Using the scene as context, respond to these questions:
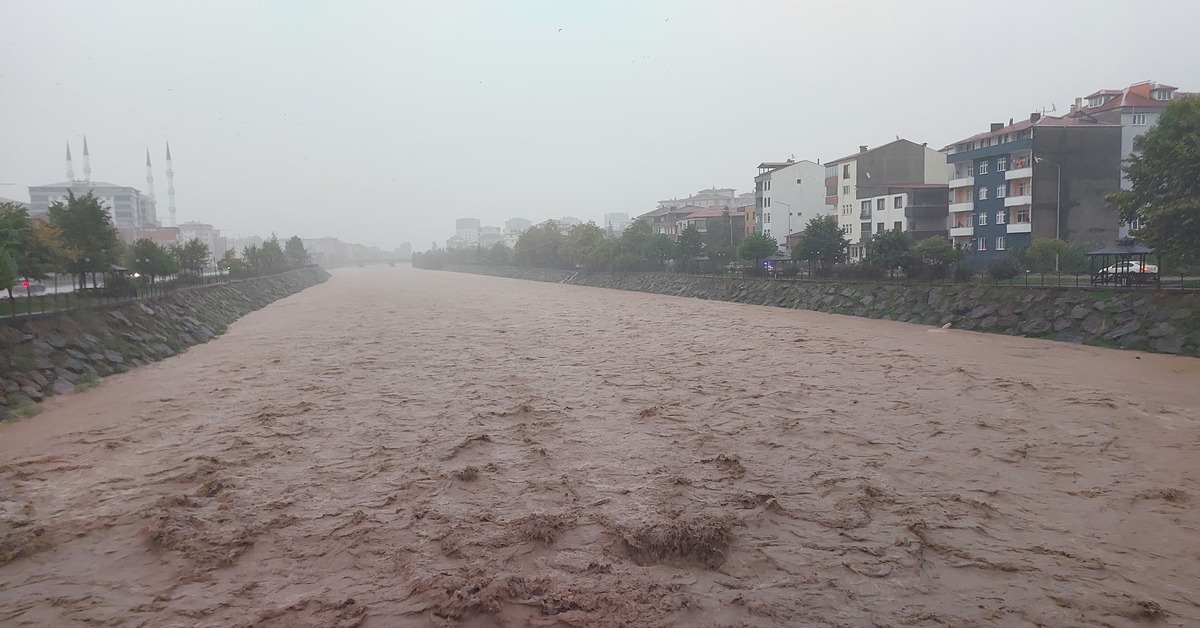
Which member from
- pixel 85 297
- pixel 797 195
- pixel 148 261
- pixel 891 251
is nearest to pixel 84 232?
pixel 85 297

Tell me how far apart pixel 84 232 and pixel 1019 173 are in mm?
39632

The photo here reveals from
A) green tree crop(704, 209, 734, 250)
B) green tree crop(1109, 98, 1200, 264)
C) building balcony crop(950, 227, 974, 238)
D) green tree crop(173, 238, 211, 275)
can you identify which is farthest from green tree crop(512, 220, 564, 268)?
green tree crop(1109, 98, 1200, 264)

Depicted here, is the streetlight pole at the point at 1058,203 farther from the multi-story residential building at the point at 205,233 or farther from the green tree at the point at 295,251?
the multi-story residential building at the point at 205,233

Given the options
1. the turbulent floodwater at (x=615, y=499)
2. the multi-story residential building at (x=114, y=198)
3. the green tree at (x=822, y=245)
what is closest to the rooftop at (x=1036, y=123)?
the green tree at (x=822, y=245)

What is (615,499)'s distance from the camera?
24.6ft

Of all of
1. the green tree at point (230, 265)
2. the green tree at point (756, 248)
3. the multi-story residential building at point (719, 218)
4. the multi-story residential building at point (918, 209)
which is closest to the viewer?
the green tree at point (756, 248)

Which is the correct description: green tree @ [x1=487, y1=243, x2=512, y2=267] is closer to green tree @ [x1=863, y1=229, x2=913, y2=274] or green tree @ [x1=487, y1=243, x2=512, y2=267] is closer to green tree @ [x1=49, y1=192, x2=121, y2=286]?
green tree @ [x1=863, y1=229, x2=913, y2=274]

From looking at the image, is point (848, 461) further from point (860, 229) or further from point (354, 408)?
point (860, 229)

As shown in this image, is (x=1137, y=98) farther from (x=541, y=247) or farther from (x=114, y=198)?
(x=114, y=198)

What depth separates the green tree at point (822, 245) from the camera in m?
33.4

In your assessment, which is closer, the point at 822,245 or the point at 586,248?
the point at 822,245

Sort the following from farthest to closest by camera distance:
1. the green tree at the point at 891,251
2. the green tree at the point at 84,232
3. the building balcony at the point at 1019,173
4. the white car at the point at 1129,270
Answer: the building balcony at the point at 1019,173 < the green tree at the point at 891,251 < the green tree at the point at 84,232 < the white car at the point at 1129,270

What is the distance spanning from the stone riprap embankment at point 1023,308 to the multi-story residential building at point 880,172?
49.1ft

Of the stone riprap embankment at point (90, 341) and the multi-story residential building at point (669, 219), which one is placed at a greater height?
the multi-story residential building at point (669, 219)
